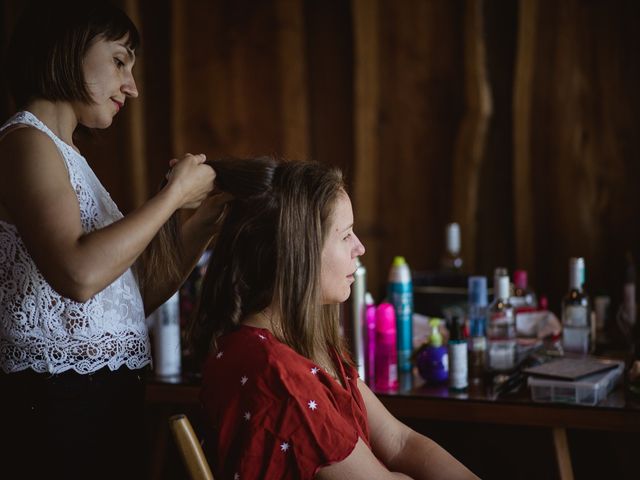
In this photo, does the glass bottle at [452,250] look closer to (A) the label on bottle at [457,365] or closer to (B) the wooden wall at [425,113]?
(B) the wooden wall at [425,113]

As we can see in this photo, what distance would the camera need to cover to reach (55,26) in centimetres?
125

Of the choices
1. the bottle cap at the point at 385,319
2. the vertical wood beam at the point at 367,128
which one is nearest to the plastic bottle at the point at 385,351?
the bottle cap at the point at 385,319

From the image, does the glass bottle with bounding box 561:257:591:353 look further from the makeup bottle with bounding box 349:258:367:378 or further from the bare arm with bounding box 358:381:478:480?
the bare arm with bounding box 358:381:478:480

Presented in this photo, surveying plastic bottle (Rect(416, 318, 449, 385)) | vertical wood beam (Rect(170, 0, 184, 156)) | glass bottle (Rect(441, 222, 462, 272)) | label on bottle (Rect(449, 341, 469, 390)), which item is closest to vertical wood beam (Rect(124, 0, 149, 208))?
vertical wood beam (Rect(170, 0, 184, 156))

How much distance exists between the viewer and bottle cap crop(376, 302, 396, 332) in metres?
1.82

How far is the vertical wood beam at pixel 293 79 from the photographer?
3152 millimetres

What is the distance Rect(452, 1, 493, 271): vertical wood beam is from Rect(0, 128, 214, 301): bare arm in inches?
75.0

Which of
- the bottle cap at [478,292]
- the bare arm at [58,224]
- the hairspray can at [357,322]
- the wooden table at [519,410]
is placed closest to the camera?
the bare arm at [58,224]

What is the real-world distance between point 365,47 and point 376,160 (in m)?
0.46

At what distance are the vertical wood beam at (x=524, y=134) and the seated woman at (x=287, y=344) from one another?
5.11 feet

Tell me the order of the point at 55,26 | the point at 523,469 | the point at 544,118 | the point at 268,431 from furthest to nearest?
1. the point at 544,118
2. the point at 523,469
3. the point at 55,26
4. the point at 268,431

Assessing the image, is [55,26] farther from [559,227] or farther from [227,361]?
[559,227]

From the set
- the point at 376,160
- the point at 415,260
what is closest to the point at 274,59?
the point at 376,160

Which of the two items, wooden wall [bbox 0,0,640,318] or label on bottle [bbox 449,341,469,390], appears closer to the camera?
label on bottle [bbox 449,341,469,390]
